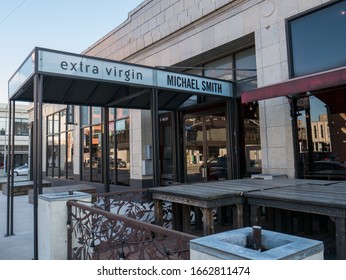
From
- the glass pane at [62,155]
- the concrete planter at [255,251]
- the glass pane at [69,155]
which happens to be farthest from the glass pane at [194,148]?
the glass pane at [62,155]

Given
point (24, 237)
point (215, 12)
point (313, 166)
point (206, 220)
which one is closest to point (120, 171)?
point (24, 237)

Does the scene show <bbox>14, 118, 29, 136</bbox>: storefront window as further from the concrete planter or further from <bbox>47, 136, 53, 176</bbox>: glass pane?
the concrete planter

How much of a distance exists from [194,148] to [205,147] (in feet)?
1.78

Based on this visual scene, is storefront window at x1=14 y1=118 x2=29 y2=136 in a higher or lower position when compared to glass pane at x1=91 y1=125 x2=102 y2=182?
higher

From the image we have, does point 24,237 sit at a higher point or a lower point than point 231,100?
lower

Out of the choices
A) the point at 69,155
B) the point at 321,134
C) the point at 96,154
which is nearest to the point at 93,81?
the point at 321,134

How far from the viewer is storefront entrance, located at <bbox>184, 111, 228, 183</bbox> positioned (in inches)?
349

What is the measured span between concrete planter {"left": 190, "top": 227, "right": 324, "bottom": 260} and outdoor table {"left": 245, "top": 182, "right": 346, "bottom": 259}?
1.30 meters

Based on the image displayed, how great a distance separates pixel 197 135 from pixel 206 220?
5.61 meters

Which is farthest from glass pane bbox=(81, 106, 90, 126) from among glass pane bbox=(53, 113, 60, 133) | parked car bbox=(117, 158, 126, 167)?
glass pane bbox=(53, 113, 60, 133)

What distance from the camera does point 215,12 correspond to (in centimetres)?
839

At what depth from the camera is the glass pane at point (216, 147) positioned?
8.81 metres

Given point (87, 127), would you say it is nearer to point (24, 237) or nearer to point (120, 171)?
point (120, 171)

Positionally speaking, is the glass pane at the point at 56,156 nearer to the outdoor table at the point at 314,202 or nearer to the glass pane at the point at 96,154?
the glass pane at the point at 96,154
